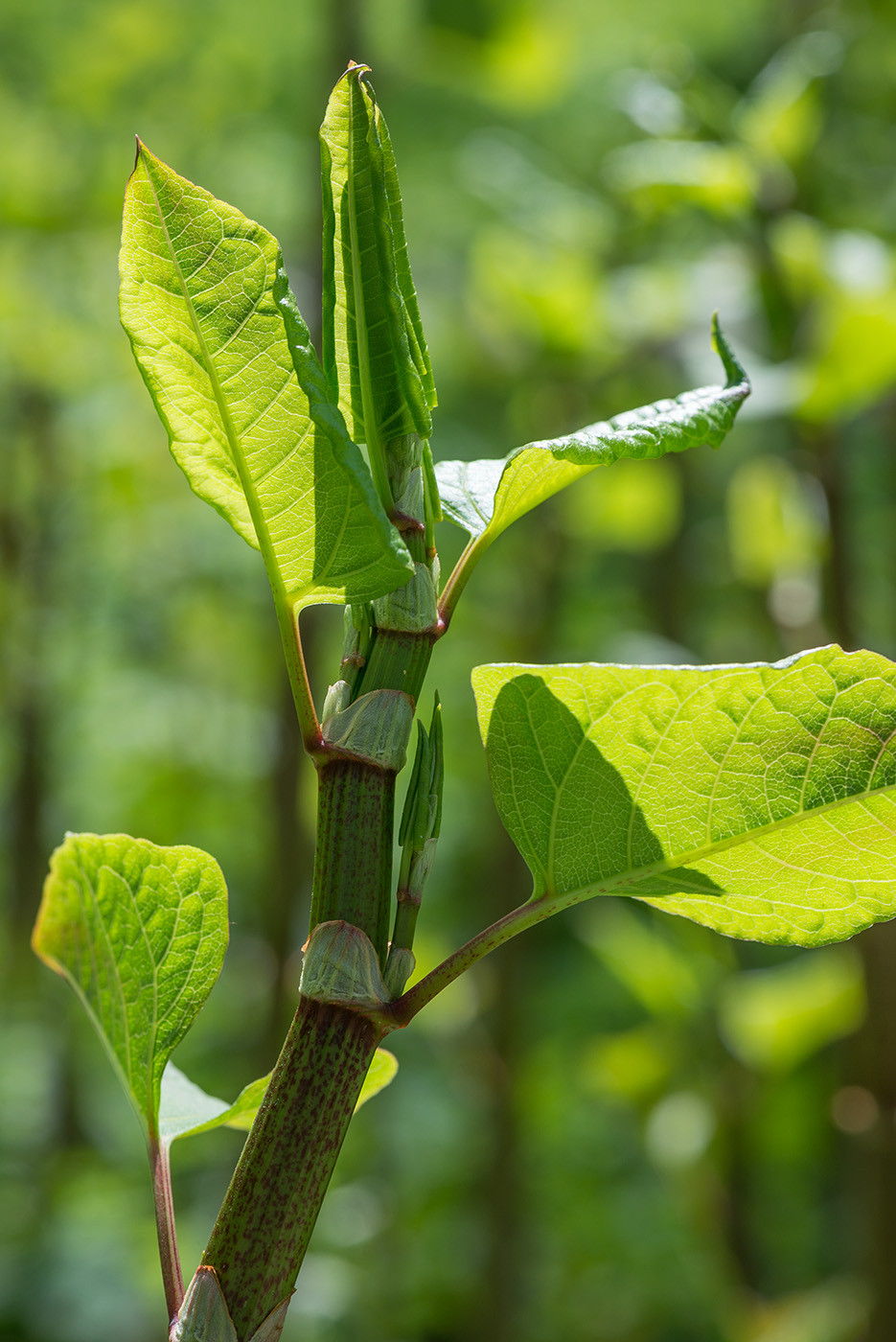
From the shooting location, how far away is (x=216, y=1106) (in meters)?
0.27

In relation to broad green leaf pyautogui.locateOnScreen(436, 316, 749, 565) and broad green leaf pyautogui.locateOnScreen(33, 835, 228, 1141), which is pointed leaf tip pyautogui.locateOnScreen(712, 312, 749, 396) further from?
broad green leaf pyautogui.locateOnScreen(33, 835, 228, 1141)

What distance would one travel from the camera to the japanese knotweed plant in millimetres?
179

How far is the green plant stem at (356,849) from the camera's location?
0.61ft

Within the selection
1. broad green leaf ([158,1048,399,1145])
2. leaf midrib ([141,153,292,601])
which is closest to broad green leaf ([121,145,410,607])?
leaf midrib ([141,153,292,601])

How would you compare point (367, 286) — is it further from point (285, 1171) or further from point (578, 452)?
point (285, 1171)

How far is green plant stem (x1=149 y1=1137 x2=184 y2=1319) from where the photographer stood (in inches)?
7.4

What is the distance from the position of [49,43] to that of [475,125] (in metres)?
0.82

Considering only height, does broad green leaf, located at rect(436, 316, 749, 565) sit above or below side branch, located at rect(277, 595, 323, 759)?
above

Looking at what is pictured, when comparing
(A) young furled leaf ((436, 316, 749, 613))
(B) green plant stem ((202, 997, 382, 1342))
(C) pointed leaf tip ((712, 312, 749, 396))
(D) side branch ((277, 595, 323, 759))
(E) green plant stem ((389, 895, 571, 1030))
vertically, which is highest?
(C) pointed leaf tip ((712, 312, 749, 396))

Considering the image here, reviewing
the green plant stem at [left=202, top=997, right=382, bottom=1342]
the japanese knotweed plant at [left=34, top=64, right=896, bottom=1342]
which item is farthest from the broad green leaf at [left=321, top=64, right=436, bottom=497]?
the green plant stem at [left=202, top=997, right=382, bottom=1342]

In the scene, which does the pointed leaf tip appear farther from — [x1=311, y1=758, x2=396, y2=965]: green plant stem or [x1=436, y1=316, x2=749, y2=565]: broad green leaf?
[x1=311, y1=758, x2=396, y2=965]: green plant stem

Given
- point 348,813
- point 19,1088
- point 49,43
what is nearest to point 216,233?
point 348,813

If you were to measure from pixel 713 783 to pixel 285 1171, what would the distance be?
0.10 meters

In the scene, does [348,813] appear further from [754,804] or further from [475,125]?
[475,125]
